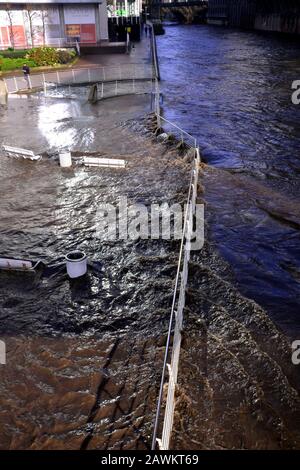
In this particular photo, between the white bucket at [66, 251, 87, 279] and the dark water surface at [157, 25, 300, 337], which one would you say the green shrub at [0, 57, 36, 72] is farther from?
the white bucket at [66, 251, 87, 279]

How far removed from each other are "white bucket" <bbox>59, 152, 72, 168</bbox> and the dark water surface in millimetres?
6289

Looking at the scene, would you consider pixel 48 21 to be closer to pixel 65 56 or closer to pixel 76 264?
pixel 65 56

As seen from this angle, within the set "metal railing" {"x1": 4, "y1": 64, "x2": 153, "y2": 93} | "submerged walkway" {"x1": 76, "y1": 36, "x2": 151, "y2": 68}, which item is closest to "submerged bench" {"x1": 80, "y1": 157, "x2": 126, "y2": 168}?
"metal railing" {"x1": 4, "y1": 64, "x2": 153, "y2": 93}

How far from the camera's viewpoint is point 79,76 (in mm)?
35438

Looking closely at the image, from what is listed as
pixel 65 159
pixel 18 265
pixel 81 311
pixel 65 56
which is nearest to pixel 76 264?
pixel 81 311

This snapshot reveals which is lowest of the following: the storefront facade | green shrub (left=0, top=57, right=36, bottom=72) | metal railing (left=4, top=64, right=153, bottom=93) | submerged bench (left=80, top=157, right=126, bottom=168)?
submerged bench (left=80, top=157, right=126, bottom=168)

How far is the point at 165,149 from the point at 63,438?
1581 cm

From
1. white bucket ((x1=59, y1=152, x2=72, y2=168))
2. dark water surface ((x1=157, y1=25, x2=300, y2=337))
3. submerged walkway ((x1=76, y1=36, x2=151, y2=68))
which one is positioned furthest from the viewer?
submerged walkway ((x1=76, y1=36, x2=151, y2=68))

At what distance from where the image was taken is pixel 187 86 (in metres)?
37.6

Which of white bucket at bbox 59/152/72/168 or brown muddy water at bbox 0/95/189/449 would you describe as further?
white bucket at bbox 59/152/72/168

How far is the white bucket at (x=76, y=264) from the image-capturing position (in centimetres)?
1064

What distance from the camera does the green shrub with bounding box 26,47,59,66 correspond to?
39406 mm

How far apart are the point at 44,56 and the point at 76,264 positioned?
35112 millimetres

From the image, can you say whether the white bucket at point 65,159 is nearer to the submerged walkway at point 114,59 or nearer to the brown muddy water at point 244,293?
the brown muddy water at point 244,293
